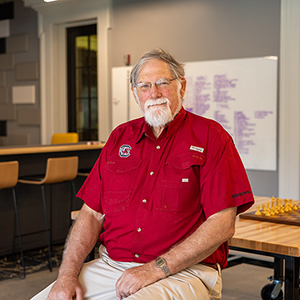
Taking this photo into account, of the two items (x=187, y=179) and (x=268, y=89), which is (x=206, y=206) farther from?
(x=268, y=89)

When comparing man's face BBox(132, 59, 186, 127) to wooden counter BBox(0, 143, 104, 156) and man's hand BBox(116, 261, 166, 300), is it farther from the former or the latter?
wooden counter BBox(0, 143, 104, 156)

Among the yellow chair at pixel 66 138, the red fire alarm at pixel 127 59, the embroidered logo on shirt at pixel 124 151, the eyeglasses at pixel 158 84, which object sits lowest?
the yellow chair at pixel 66 138

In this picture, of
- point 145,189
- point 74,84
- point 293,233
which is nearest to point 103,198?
point 145,189

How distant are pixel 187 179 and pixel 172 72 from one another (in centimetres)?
51

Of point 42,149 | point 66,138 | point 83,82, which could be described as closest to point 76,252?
point 42,149

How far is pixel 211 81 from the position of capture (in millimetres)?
5656

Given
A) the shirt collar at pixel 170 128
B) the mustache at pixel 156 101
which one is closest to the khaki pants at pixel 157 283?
the shirt collar at pixel 170 128

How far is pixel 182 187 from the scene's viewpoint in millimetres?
1853

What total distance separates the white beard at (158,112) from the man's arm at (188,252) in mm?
493

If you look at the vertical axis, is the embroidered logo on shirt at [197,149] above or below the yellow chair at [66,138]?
above

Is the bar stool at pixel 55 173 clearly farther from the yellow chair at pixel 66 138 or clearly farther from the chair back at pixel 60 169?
the yellow chair at pixel 66 138

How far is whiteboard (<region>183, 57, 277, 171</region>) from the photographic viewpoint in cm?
525

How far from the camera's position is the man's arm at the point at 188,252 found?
5.62ft

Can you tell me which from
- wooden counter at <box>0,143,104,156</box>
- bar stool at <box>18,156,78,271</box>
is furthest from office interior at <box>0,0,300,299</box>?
bar stool at <box>18,156,78,271</box>
